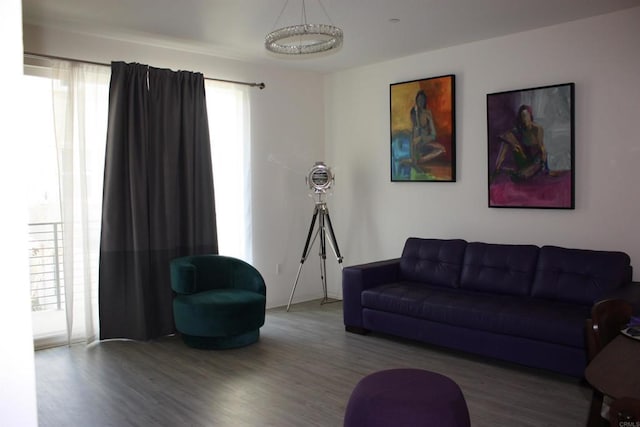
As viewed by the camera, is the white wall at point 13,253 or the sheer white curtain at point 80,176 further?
the sheer white curtain at point 80,176

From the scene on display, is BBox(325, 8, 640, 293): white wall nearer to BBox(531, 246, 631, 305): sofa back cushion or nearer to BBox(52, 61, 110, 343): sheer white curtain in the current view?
BBox(531, 246, 631, 305): sofa back cushion

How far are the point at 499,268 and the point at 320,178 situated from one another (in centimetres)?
222

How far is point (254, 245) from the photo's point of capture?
5945mm

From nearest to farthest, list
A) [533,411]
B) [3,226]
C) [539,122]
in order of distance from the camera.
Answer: [3,226]
[533,411]
[539,122]

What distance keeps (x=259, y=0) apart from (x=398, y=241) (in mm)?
3054

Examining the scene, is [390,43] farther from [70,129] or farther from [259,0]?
[70,129]

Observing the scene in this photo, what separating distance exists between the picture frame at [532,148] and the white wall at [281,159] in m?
2.27

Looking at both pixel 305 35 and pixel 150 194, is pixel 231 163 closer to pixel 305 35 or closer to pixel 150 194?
pixel 150 194

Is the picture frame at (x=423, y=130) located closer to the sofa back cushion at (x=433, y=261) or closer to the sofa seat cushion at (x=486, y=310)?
the sofa back cushion at (x=433, y=261)

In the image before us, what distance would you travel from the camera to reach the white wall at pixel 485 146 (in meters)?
4.22

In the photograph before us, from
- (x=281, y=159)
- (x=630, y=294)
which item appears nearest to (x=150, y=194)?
(x=281, y=159)

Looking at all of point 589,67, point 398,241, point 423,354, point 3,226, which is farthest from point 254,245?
point 3,226

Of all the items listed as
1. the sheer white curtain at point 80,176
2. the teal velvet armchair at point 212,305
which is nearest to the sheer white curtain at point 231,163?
the teal velvet armchair at point 212,305

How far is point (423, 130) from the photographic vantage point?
5508 millimetres
